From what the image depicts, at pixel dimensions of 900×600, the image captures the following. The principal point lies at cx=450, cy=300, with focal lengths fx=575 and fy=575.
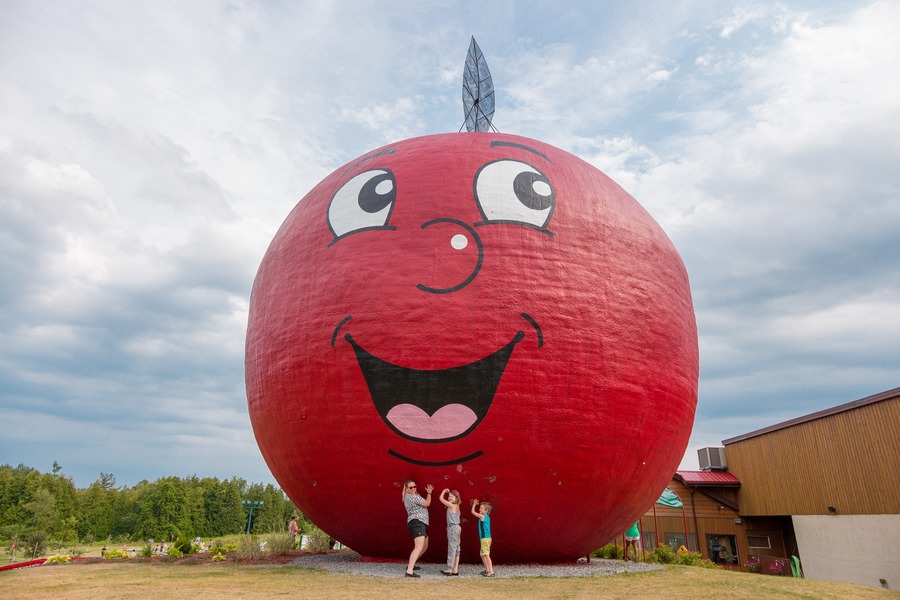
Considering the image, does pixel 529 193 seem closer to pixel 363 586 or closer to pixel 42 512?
pixel 363 586

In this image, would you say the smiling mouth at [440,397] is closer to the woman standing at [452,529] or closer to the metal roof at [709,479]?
the woman standing at [452,529]

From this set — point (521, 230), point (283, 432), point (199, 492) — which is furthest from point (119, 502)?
point (521, 230)

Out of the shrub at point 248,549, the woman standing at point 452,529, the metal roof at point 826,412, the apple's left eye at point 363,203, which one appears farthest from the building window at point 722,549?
the apple's left eye at point 363,203

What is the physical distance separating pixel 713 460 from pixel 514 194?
2148 cm

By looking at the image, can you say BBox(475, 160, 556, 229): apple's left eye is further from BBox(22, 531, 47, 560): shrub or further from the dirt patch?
BBox(22, 531, 47, 560): shrub

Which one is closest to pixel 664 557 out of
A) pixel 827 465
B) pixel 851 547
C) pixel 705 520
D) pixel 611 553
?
pixel 611 553

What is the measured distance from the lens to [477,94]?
1542 centimetres

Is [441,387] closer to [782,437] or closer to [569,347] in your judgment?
[569,347]

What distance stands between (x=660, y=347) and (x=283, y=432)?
5.48 meters

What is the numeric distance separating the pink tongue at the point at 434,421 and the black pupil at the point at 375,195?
2.86 meters

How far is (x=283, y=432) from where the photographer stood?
8211 mm

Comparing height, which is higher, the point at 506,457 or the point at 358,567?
the point at 506,457

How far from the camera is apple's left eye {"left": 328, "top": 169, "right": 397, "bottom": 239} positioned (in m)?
8.06

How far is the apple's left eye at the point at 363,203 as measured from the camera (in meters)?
8.06
